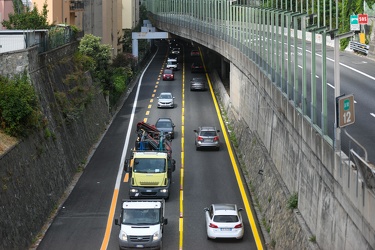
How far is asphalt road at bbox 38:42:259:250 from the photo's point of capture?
33.6 meters

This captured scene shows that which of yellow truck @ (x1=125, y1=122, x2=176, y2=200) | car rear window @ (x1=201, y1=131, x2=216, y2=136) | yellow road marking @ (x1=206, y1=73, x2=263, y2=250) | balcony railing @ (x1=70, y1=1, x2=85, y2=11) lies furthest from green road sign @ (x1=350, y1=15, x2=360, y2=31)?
balcony railing @ (x1=70, y1=1, x2=85, y2=11)

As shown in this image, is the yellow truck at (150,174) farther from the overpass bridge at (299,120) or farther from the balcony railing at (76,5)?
the balcony railing at (76,5)

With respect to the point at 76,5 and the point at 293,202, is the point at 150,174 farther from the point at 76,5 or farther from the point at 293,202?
the point at 76,5

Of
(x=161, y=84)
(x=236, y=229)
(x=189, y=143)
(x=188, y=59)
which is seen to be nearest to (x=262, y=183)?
(x=236, y=229)

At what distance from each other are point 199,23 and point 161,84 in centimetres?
911

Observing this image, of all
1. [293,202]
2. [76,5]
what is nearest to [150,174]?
[293,202]

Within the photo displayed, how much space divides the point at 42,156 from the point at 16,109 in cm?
416

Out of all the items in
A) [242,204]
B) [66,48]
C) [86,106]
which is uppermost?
[66,48]

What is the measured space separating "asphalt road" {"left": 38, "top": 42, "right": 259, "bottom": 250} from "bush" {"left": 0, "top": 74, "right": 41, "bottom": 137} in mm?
4936

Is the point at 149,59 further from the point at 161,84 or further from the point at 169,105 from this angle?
the point at 169,105

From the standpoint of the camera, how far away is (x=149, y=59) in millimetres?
118125

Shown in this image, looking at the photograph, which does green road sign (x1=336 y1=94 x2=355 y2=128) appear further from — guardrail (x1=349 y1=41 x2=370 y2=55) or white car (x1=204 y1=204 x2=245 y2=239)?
guardrail (x1=349 y1=41 x2=370 y2=55)

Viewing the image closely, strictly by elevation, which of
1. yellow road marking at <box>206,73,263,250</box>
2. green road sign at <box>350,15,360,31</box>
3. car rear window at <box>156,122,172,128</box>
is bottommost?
yellow road marking at <box>206,73,263,250</box>

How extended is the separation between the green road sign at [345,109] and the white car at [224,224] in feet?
35.9
